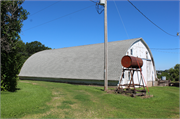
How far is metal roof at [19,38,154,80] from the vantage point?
22953 millimetres

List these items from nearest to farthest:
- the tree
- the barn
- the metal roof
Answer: the tree, the barn, the metal roof

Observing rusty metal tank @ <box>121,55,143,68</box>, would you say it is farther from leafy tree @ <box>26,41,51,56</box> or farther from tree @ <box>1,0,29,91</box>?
leafy tree @ <box>26,41,51,56</box>

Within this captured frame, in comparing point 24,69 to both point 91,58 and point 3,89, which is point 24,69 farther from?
point 3,89

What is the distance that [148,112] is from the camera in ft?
28.3

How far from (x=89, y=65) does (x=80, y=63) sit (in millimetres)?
2267

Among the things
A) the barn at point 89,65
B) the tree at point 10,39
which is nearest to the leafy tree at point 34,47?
the barn at point 89,65

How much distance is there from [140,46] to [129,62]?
11.7 metres

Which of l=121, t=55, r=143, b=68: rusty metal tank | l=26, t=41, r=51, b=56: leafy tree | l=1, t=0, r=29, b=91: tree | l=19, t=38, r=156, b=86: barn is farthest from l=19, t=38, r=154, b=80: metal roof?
l=26, t=41, r=51, b=56: leafy tree

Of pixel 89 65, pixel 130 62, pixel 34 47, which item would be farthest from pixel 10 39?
pixel 34 47

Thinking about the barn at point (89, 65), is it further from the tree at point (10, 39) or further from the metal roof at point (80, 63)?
the tree at point (10, 39)

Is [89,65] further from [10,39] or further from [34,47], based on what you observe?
[34,47]

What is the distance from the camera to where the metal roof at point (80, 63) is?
2295 centimetres

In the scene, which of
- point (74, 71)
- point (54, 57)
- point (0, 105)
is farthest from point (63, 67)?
point (0, 105)

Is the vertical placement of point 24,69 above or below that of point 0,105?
above
